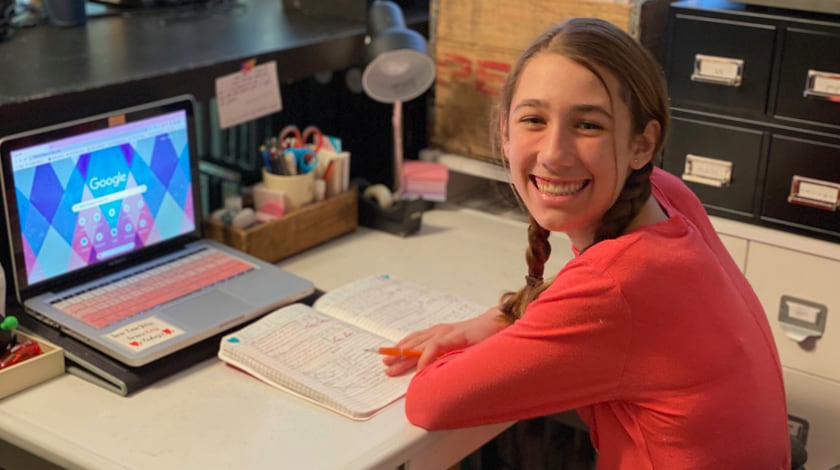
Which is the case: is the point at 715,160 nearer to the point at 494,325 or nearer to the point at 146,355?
the point at 494,325

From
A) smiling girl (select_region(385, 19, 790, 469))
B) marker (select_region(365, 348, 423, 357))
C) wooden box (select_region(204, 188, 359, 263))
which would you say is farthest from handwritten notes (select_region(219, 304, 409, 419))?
wooden box (select_region(204, 188, 359, 263))

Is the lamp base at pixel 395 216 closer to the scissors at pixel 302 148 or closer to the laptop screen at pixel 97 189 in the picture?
the scissors at pixel 302 148

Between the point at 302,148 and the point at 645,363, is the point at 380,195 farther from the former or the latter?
the point at 645,363

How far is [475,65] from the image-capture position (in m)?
1.93

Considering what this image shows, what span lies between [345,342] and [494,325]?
0.21m

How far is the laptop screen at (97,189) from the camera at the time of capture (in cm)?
142

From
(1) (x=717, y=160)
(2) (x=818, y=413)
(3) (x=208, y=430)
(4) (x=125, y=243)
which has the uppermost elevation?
(1) (x=717, y=160)

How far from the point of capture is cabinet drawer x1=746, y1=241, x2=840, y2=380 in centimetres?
158

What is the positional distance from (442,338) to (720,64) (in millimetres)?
634

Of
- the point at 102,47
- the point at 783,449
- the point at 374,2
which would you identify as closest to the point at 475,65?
the point at 374,2

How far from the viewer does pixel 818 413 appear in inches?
61.7

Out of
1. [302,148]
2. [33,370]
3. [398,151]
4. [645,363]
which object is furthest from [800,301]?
[33,370]

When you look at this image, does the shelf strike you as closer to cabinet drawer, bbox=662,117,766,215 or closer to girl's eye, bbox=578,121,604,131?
cabinet drawer, bbox=662,117,766,215

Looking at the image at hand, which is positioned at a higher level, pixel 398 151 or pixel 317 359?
pixel 398 151
